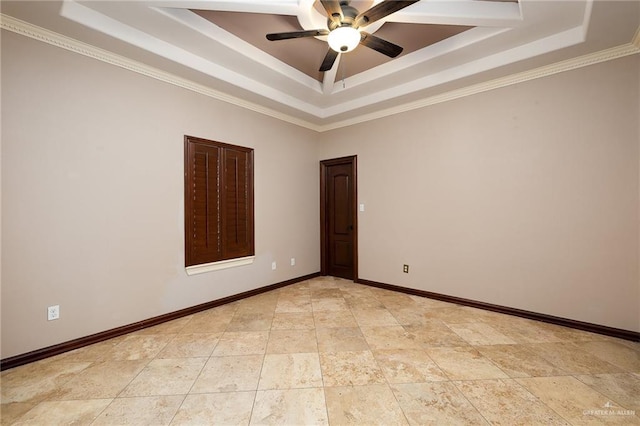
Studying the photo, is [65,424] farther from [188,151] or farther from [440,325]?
[440,325]

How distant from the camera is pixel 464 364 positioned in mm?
2189

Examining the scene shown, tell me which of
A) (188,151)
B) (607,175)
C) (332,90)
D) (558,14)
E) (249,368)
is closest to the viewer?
(249,368)

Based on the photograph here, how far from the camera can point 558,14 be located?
2381 mm

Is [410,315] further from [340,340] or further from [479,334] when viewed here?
[340,340]

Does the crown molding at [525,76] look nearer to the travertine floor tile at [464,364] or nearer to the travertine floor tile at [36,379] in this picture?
the travertine floor tile at [464,364]

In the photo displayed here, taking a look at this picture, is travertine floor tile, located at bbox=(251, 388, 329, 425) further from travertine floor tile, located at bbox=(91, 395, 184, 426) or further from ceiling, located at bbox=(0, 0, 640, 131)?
ceiling, located at bbox=(0, 0, 640, 131)

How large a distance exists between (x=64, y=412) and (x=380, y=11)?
349 centimetres

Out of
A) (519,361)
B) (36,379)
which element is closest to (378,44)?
(519,361)

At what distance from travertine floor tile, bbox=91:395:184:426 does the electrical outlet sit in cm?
118

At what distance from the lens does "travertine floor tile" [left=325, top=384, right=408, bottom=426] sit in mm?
1623

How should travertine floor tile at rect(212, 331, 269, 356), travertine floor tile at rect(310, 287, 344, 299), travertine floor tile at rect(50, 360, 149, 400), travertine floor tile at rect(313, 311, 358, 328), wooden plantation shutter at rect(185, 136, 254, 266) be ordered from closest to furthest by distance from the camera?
travertine floor tile at rect(50, 360, 149, 400) → travertine floor tile at rect(212, 331, 269, 356) → travertine floor tile at rect(313, 311, 358, 328) → wooden plantation shutter at rect(185, 136, 254, 266) → travertine floor tile at rect(310, 287, 344, 299)

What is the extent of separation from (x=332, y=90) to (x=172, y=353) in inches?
150

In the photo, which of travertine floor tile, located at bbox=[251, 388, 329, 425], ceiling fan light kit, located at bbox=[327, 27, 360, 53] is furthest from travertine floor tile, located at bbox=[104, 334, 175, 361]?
ceiling fan light kit, located at bbox=[327, 27, 360, 53]

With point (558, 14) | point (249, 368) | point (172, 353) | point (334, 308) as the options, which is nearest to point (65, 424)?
point (172, 353)
